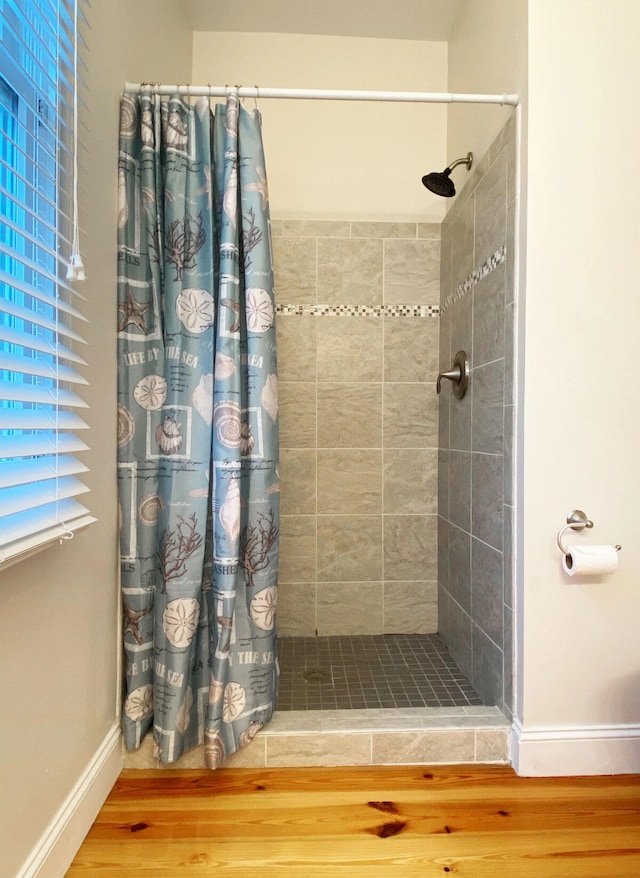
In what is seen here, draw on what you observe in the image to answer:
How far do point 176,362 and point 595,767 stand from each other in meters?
1.64

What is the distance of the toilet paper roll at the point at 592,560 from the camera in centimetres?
130

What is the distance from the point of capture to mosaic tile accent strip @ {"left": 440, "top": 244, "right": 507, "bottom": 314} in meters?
1.55

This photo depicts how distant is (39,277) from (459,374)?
1.41m

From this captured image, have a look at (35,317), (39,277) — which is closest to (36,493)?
(35,317)

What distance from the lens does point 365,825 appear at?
120 cm

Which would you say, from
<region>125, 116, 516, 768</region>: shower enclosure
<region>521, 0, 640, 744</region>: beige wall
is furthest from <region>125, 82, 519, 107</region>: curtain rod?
<region>125, 116, 516, 768</region>: shower enclosure

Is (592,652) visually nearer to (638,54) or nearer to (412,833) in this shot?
(412,833)

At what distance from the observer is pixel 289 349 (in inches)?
86.4

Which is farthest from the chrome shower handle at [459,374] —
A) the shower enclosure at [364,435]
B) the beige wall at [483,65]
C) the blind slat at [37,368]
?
the blind slat at [37,368]

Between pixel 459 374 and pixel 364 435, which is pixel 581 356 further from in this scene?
pixel 364 435

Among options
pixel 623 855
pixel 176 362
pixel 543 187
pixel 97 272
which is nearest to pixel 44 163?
pixel 97 272

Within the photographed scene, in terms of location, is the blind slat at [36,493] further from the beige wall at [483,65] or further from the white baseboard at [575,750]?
the beige wall at [483,65]

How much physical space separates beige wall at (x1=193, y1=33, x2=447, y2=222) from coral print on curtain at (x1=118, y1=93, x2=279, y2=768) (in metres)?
0.88

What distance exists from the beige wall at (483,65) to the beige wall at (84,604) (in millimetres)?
1137
